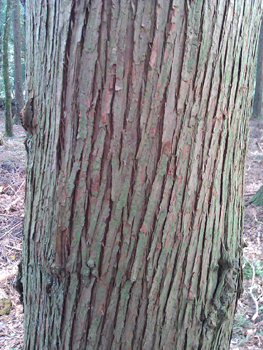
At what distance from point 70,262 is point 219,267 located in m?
0.63

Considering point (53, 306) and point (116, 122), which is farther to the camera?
point (53, 306)

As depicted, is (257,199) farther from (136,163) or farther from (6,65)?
(6,65)

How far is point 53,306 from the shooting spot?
4.08 feet

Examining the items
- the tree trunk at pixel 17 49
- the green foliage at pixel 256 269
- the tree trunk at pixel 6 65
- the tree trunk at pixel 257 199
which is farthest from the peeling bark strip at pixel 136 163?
the tree trunk at pixel 17 49

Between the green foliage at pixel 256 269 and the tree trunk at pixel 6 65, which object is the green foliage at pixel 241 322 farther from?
the tree trunk at pixel 6 65

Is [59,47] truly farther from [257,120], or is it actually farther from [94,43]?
[257,120]

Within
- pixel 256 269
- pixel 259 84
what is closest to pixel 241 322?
pixel 256 269

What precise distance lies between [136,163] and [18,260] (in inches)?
159

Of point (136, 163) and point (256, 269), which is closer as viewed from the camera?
point (136, 163)

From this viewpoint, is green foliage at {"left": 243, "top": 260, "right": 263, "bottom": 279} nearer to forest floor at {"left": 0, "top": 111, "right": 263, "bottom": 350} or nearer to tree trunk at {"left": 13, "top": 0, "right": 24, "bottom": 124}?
forest floor at {"left": 0, "top": 111, "right": 263, "bottom": 350}

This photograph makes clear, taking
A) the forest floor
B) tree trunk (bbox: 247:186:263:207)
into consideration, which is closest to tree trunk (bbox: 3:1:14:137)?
the forest floor

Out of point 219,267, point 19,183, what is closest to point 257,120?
point 19,183

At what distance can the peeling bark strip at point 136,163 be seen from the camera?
40.9 inches

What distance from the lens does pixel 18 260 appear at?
448 centimetres
